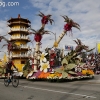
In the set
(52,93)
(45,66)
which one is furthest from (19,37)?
(52,93)

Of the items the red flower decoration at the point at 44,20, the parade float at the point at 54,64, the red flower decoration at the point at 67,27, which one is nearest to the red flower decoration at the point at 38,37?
the parade float at the point at 54,64

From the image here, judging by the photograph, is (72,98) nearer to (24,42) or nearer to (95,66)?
(95,66)

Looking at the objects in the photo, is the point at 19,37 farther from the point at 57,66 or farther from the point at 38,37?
the point at 57,66

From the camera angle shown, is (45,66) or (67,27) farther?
(67,27)

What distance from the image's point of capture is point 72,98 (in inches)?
351

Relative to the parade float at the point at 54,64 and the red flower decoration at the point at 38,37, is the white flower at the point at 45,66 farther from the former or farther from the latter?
the red flower decoration at the point at 38,37

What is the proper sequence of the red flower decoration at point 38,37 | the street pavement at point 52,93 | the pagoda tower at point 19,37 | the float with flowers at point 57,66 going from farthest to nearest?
the pagoda tower at point 19,37 → the red flower decoration at point 38,37 → the float with flowers at point 57,66 → the street pavement at point 52,93

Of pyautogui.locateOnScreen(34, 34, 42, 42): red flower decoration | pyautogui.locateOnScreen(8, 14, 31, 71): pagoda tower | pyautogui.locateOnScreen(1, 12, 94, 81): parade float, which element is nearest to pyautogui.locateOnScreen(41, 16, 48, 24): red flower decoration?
pyautogui.locateOnScreen(1, 12, 94, 81): parade float

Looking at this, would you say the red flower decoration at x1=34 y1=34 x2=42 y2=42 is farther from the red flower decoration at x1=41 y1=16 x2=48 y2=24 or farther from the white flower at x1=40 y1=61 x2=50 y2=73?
the white flower at x1=40 y1=61 x2=50 y2=73

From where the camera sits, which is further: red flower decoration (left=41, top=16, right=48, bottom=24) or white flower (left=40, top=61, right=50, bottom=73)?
red flower decoration (left=41, top=16, right=48, bottom=24)

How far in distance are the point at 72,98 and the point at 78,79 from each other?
10.2 metres

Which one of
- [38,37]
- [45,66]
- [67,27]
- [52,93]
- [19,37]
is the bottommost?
[52,93]

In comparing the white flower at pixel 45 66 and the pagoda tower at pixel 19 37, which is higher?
the pagoda tower at pixel 19 37

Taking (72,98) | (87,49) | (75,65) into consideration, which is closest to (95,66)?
(87,49)
